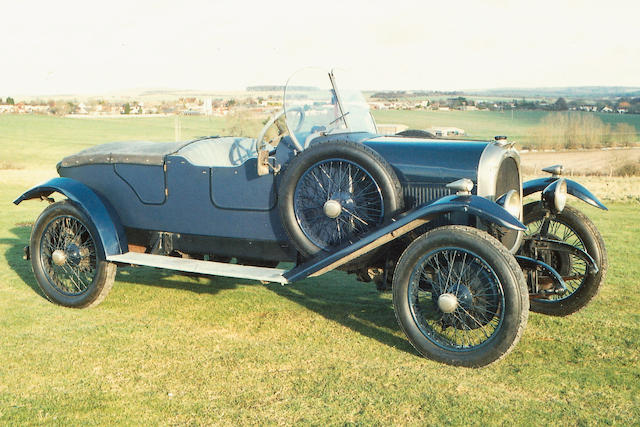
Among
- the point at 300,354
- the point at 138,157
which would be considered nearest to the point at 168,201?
the point at 138,157

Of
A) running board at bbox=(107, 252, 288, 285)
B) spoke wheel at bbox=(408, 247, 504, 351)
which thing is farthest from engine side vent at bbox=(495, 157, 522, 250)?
running board at bbox=(107, 252, 288, 285)

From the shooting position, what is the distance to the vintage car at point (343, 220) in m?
4.34

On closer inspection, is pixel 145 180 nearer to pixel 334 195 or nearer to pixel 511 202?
pixel 334 195

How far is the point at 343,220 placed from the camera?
498 centimetres

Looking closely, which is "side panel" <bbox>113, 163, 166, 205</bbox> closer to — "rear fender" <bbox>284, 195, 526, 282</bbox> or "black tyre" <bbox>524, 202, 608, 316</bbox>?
"rear fender" <bbox>284, 195, 526, 282</bbox>

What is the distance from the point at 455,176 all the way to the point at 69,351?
3.32 meters

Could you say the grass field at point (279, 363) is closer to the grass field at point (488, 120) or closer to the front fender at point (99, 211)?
the front fender at point (99, 211)

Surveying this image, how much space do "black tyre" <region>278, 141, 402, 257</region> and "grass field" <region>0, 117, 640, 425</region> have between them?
87 cm

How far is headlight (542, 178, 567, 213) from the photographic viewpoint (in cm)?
511

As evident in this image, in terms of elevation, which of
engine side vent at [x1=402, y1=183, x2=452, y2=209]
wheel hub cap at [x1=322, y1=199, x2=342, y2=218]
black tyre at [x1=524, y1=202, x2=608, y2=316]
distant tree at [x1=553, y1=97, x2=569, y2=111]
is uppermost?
distant tree at [x1=553, y1=97, x2=569, y2=111]

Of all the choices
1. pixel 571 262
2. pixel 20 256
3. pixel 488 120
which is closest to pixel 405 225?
pixel 571 262

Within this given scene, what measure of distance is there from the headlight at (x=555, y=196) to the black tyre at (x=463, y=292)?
1.22m

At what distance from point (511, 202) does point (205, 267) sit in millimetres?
2669

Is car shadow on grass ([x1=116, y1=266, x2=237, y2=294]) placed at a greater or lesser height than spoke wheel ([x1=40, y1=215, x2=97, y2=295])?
lesser
